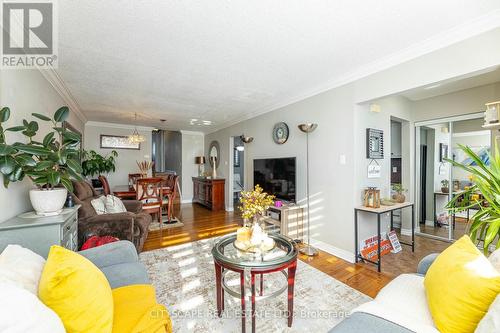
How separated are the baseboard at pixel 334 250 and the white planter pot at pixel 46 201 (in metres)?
3.19

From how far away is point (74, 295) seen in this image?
3.13 ft

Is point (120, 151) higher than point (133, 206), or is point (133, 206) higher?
point (120, 151)

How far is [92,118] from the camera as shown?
17.2 ft

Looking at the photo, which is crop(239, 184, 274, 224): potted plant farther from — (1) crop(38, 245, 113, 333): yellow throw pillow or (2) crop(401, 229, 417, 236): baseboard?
(2) crop(401, 229, 417, 236): baseboard

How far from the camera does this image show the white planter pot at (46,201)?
1.87 metres

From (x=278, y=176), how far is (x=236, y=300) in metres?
2.18

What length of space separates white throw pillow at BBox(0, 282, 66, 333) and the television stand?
2.72m

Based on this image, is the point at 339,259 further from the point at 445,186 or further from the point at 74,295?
the point at 74,295

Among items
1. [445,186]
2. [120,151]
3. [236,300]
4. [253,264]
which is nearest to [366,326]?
[253,264]

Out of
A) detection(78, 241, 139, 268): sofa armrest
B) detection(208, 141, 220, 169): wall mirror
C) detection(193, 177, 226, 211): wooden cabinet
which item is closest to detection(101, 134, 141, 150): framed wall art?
detection(208, 141, 220, 169): wall mirror

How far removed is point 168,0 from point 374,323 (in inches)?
92.5

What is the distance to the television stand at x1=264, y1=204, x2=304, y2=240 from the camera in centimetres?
336

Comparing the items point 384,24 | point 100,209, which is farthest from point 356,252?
point 100,209

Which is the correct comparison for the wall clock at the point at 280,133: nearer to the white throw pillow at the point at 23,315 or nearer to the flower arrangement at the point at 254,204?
the flower arrangement at the point at 254,204
